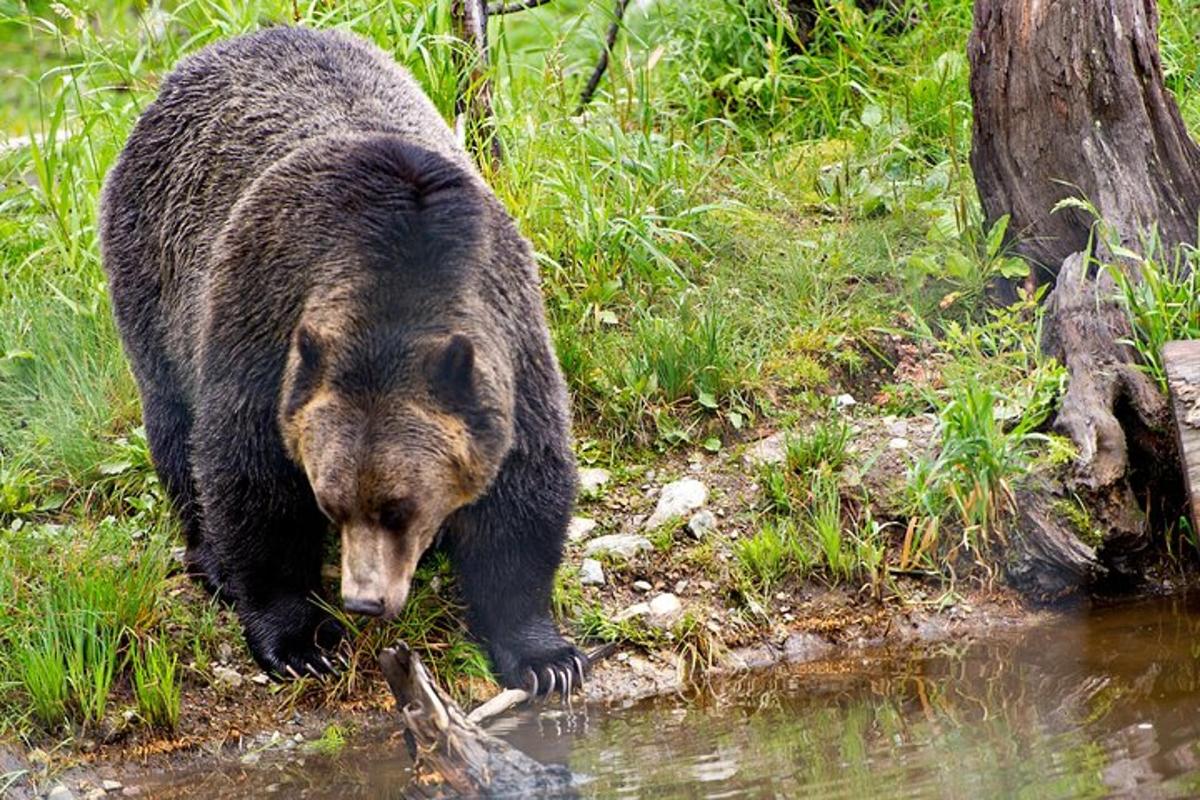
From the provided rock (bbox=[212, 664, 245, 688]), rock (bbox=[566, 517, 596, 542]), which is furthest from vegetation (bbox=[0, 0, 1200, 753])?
rock (bbox=[566, 517, 596, 542])

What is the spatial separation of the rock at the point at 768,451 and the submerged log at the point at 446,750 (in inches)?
82.1

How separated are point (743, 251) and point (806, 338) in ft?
2.31

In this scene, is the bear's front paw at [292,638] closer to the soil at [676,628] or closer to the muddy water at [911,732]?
the soil at [676,628]

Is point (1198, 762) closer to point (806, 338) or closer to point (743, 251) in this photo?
point (806, 338)

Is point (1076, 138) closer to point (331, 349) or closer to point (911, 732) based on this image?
point (911, 732)

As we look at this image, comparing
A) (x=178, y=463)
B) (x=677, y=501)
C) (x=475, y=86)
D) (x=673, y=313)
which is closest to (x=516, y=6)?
(x=475, y=86)

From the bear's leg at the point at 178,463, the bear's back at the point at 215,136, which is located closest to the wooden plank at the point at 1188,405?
the bear's back at the point at 215,136

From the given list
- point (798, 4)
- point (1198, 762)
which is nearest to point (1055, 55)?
point (798, 4)

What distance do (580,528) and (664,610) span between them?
0.58 metres

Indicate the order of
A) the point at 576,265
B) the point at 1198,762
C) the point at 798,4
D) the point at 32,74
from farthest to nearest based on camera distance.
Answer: the point at 32,74, the point at 798,4, the point at 576,265, the point at 1198,762

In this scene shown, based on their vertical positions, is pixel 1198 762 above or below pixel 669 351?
below

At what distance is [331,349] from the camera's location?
4969 mm

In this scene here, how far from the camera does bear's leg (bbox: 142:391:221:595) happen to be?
6188mm

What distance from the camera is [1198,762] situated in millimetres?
4328
